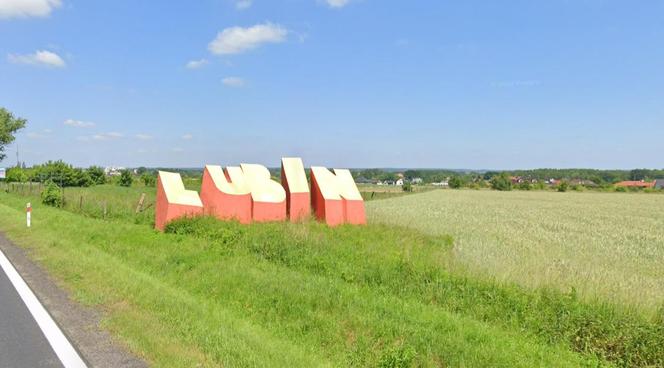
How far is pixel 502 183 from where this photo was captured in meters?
116

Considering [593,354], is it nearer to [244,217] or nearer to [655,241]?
[244,217]

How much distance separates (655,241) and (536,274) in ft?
46.2

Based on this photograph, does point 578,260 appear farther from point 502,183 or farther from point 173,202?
point 502,183

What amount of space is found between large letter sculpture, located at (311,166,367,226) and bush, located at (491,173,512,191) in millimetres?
103080

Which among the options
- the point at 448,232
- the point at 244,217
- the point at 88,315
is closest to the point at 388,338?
the point at 88,315

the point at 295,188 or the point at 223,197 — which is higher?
the point at 295,188

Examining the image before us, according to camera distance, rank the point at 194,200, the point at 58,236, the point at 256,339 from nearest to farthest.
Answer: the point at 256,339
the point at 58,236
the point at 194,200

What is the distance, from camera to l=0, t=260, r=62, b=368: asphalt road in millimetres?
4930

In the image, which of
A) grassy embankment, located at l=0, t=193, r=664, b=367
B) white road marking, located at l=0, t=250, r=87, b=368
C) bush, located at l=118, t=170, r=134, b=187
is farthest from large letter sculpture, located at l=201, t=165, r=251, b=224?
bush, located at l=118, t=170, r=134, b=187

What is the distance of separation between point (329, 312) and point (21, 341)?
3.84 m

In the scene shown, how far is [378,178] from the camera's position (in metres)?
142

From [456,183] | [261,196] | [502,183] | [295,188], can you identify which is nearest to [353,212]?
[295,188]

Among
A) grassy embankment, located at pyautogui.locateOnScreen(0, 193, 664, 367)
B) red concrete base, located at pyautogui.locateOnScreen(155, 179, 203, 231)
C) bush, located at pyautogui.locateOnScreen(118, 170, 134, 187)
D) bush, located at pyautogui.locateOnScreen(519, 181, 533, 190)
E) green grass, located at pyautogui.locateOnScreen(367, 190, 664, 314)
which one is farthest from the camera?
bush, located at pyautogui.locateOnScreen(519, 181, 533, 190)

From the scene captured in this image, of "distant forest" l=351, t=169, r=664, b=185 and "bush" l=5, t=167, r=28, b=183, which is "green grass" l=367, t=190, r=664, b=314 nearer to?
"bush" l=5, t=167, r=28, b=183
